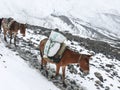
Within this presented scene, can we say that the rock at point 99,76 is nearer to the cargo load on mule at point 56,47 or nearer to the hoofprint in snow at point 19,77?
the hoofprint in snow at point 19,77

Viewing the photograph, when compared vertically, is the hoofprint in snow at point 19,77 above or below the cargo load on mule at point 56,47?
below

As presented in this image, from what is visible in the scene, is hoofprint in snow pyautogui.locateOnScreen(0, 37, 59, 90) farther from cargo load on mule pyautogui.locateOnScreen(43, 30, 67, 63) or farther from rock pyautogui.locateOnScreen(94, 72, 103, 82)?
rock pyautogui.locateOnScreen(94, 72, 103, 82)

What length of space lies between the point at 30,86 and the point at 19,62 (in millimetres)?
2699

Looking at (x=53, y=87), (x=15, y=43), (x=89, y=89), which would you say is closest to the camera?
(x=53, y=87)

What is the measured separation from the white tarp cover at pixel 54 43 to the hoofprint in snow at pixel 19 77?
96 cm

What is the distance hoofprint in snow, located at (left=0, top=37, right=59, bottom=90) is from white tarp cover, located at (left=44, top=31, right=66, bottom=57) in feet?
3.15

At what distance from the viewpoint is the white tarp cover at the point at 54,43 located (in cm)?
1124

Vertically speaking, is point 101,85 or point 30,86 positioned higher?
point 30,86

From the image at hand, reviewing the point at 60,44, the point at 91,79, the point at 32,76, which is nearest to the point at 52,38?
the point at 60,44

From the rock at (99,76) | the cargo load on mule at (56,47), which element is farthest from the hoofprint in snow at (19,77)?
the rock at (99,76)

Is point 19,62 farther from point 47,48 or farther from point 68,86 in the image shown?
point 68,86

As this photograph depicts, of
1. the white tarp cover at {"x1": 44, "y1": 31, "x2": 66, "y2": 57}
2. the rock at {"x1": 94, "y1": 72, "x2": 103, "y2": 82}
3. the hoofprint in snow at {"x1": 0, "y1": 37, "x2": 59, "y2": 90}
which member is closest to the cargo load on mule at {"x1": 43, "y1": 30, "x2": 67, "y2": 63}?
the white tarp cover at {"x1": 44, "y1": 31, "x2": 66, "y2": 57}

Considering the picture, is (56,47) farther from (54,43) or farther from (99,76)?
(99,76)

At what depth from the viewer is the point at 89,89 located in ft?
42.2
